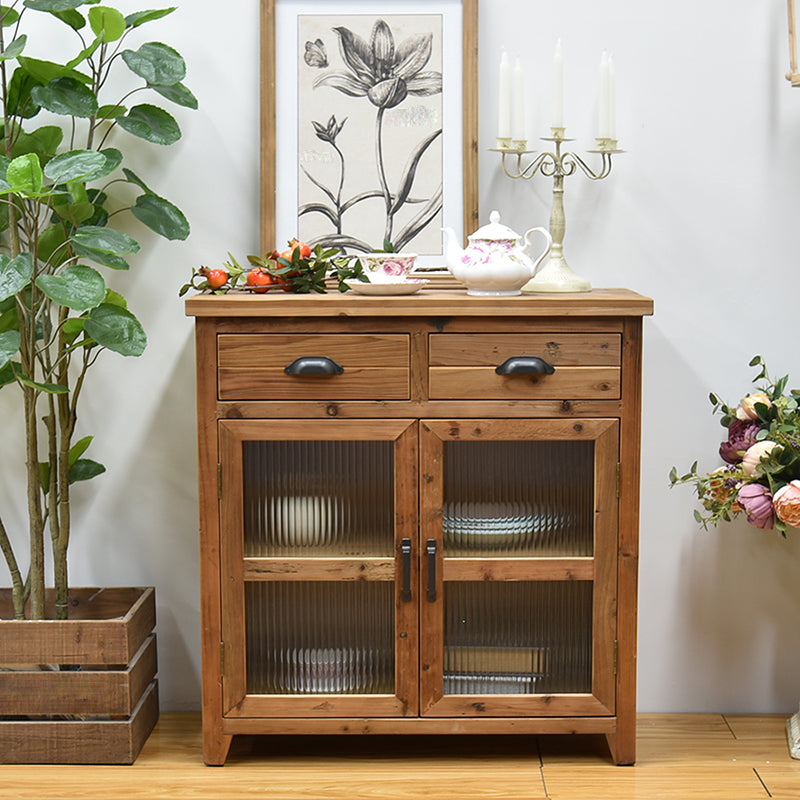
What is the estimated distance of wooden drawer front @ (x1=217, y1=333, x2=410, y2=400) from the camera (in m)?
2.01

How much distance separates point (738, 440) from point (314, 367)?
994mm

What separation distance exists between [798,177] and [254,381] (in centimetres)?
140

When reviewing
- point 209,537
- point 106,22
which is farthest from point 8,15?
point 209,537

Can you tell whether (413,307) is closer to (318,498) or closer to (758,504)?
(318,498)

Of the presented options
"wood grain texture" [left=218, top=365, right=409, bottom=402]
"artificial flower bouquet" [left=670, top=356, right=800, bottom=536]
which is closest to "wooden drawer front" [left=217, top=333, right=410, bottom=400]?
"wood grain texture" [left=218, top=365, right=409, bottom=402]

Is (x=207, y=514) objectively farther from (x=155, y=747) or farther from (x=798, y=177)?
(x=798, y=177)

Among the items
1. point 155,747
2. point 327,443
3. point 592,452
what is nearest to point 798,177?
point 592,452

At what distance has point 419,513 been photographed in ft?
6.75

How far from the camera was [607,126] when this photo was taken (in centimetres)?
219

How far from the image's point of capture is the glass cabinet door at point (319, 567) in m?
2.05

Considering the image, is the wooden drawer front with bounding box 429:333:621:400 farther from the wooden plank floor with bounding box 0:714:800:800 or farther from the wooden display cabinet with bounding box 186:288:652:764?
the wooden plank floor with bounding box 0:714:800:800

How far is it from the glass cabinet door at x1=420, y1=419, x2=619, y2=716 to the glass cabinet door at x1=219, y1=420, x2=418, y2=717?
0.06m

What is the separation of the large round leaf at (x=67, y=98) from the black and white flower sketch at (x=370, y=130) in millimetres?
481

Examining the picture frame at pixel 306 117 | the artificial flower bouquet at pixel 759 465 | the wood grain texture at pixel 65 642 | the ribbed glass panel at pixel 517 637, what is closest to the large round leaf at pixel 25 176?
the picture frame at pixel 306 117
